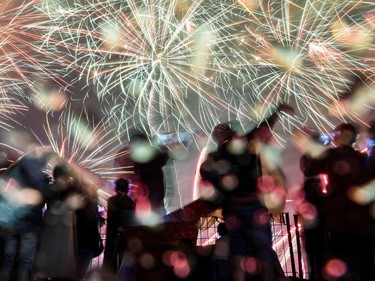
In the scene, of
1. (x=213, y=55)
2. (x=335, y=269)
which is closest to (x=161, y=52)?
(x=213, y=55)

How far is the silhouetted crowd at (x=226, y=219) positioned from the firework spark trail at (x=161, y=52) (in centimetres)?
340

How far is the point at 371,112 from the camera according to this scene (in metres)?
5.78

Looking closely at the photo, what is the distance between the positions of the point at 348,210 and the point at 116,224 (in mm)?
1828

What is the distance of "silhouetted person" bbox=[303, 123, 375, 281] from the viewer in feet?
10.7

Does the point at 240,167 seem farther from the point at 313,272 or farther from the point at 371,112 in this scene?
the point at 371,112

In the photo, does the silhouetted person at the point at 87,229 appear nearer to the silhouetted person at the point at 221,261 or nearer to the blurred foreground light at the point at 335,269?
the silhouetted person at the point at 221,261

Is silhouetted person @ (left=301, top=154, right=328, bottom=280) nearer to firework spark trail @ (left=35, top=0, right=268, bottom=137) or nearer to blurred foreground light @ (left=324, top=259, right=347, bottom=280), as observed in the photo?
blurred foreground light @ (left=324, top=259, right=347, bottom=280)

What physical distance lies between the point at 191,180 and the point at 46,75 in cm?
266

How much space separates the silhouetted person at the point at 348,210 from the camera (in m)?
3.25

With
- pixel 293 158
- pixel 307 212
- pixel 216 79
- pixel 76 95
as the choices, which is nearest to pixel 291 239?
pixel 307 212

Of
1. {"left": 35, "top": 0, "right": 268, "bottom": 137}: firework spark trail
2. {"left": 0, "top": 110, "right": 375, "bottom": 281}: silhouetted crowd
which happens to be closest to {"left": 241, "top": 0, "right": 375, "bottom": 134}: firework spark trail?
{"left": 35, "top": 0, "right": 268, "bottom": 137}: firework spark trail

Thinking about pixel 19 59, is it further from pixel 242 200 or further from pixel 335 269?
pixel 335 269

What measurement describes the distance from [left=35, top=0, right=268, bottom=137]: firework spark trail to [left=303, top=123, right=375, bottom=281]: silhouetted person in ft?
12.3

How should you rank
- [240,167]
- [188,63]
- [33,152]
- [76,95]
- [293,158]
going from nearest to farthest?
[240,167]
[33,152]
[293,158]
[188,63]
[76,95]
